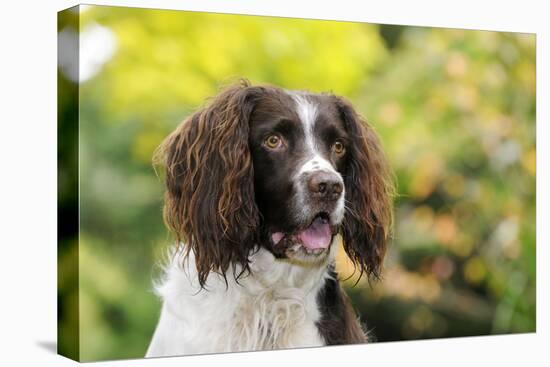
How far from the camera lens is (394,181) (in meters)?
6.73

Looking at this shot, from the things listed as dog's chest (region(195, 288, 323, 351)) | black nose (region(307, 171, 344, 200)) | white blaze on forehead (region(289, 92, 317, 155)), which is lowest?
dog's chest (region(195, 288, 323, 351))

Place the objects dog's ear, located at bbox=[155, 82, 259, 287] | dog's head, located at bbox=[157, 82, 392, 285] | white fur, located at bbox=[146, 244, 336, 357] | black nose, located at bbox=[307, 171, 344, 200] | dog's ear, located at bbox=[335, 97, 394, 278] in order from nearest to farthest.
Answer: black nose, located at bbox=[307, 171, 344, 200] < dog's head, located at bbox=[157, 82, 392, 285] < dog's ear, located at bbox=[155, 82, 259, 287] < white fur, located at bbox=[146, 244, 336, 357] < dog's ear, located at bbox=[335, 97, 394, 278]

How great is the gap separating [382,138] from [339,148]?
5.21 ft

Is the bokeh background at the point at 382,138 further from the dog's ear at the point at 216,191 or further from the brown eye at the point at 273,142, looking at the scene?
the brown eye at the point at 273,142

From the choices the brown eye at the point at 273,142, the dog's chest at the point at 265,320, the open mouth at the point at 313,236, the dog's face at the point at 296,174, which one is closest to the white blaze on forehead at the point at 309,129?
the dog's face at the point at 296,174

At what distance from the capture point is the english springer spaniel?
5484mm

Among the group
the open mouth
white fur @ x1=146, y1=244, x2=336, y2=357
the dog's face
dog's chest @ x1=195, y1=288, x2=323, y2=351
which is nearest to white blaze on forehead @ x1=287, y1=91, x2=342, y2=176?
the dog's face

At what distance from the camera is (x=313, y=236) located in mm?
5527

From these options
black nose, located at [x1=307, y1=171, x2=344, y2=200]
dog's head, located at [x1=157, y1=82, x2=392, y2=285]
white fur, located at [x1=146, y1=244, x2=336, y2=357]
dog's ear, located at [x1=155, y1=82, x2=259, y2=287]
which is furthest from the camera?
white fur, located at [x1=146, y1=244, x2=336, y2=357]

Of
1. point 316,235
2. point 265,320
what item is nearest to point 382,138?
point 316,235

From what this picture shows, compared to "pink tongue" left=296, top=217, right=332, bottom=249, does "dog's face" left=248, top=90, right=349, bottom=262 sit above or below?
above

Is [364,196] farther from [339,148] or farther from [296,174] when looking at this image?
[296,174]

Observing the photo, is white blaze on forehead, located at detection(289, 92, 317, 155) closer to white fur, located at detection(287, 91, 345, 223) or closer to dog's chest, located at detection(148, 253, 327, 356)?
white fur, located at detection(287, 91, 345, 223)

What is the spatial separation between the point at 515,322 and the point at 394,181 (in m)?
1.76
